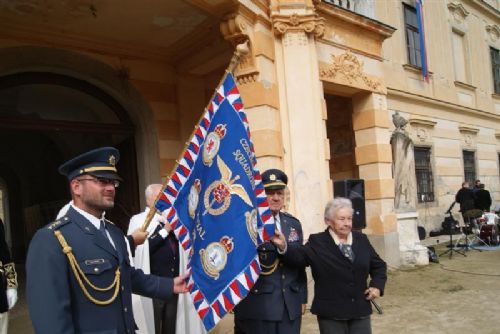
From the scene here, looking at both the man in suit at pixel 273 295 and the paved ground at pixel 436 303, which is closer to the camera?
the man in suit at pixel 273 295

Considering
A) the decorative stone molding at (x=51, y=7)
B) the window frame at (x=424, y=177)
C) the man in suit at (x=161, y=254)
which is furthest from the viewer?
the window frame at (x=424, y=177)

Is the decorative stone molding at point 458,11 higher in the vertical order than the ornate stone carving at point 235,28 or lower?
higher

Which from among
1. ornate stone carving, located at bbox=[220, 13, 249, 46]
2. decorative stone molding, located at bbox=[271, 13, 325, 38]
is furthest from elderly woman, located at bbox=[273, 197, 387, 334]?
decorative stone molding, located at bbox=[271, 13, 325, 38]

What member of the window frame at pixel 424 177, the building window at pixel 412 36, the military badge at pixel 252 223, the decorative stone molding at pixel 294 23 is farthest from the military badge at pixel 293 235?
the building window at pixel 412 36

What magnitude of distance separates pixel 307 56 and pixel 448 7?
11.0 m

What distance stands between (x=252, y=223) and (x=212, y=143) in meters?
0.60

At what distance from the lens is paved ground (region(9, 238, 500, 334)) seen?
525cm

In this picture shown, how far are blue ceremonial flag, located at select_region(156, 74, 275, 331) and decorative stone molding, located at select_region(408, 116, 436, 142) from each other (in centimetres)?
1103

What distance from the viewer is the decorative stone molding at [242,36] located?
612 centimetres

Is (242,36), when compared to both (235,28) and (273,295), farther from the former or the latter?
(273,295)

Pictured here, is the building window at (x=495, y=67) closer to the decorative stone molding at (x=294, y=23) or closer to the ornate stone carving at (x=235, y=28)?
the decorative stone molding at (x=294, y=23)

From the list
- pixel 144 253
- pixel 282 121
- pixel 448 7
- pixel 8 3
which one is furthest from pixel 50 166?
pixel 448 7

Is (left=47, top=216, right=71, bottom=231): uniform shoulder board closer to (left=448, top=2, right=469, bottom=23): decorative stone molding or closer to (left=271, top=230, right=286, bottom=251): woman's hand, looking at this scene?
(left=271, top=230, right=286, bottom=251): woman's hand

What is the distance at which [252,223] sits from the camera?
2801mm
